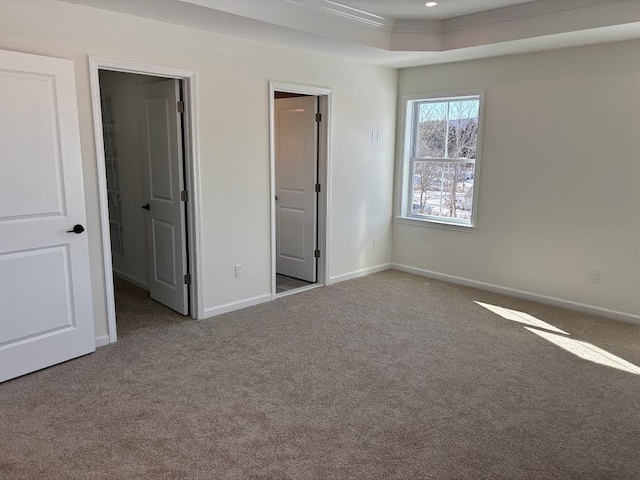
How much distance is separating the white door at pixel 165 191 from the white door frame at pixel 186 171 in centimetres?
9

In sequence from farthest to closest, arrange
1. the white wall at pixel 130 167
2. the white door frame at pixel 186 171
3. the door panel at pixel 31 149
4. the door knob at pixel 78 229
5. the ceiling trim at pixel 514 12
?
the white wall at pixel 130 167 → the ceiling trim at pixel 514 12 → the white door frame at pixel 186 171 → the door knob at pixel 78 229 → the door panel at pixel 31 149

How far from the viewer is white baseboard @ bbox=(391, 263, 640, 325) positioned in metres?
4.21

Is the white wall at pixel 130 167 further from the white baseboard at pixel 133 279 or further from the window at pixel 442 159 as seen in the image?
the window at pixel 442 159

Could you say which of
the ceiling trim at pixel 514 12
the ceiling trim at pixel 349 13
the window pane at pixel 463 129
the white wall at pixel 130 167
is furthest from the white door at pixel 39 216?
the window pane at pixel 463 129

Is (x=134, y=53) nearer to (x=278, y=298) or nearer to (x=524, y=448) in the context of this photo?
(x=278, y=298)

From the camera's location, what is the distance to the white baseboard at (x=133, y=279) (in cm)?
496

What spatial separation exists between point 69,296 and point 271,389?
156 centimetres

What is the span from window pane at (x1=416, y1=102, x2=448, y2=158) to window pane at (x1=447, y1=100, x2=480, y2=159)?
3.5 inches

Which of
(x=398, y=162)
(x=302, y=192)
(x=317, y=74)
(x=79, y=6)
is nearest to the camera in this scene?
(x=79, y=6)

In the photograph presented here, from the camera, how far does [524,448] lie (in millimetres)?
2363

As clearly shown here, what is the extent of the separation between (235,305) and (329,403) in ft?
5.94

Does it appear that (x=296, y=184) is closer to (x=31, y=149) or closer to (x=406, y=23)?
(x=406, y=23)

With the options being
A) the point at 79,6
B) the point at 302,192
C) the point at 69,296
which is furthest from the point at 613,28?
the point at 69,296

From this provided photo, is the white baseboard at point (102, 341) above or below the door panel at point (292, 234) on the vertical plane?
below
